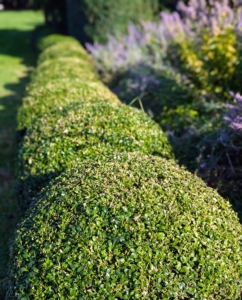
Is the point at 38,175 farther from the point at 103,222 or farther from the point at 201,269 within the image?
the point at 201,269

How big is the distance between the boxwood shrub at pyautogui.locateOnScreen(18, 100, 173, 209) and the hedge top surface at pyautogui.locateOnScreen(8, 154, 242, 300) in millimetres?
706

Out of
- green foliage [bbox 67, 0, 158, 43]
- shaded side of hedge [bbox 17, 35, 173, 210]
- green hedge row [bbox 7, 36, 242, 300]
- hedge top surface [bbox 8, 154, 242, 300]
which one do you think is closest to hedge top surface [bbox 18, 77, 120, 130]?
shaded side of hedge [bbox 17, 35, 173, 210]

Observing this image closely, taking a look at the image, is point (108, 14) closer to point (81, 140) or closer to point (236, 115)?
point (236, 115)

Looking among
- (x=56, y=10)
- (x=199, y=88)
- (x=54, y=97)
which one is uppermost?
(x=199, y=88)

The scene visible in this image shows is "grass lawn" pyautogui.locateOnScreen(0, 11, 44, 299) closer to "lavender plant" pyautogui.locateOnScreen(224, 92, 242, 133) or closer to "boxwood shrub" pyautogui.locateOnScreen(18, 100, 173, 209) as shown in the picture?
"boxwood shrub" pyautogui.locateOnScreen(18, 100, 173, 209)

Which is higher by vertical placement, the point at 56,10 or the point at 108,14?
the point at 108,14

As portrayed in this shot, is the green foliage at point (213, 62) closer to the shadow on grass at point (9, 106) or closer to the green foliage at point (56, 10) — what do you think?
the shadow on grass at point (9, 106)

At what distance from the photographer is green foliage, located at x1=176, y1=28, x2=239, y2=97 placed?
17.1 feet

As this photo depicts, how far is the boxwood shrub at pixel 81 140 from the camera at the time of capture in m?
3.07

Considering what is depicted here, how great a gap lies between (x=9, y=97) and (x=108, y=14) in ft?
11.9

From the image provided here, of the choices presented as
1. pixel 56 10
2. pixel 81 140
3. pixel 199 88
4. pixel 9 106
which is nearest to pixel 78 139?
pixel 81 140

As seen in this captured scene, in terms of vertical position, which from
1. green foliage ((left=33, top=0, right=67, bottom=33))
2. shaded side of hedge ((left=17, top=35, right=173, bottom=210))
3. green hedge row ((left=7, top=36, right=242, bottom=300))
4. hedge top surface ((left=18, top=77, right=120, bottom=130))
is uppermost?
green hedge row ((left=7, top=36, right=242, bottom=300))

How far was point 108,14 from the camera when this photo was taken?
10.5 metres

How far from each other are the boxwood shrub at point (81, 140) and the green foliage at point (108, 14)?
7527mm
